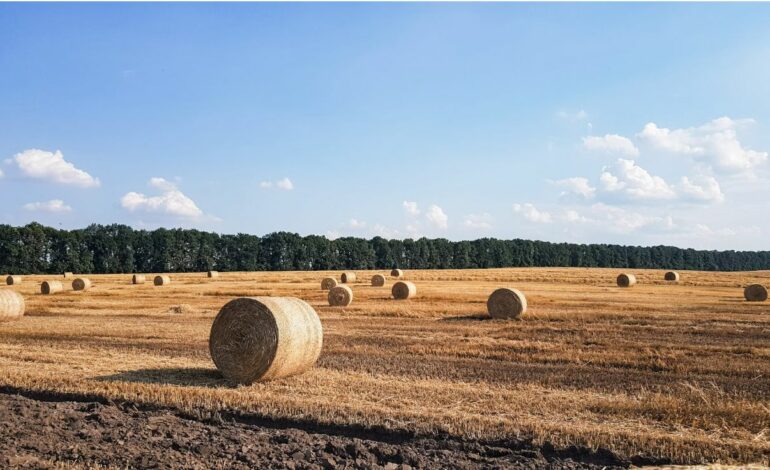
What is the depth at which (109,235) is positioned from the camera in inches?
3297

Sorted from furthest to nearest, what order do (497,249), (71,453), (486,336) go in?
(497,249) < (486,336) < (71,453)

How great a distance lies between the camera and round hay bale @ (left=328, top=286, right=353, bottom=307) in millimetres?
27312

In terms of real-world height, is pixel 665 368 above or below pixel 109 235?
below

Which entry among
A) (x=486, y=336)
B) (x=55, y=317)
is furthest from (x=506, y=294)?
(x=55, y=317)

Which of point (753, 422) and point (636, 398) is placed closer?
point (753, 422)

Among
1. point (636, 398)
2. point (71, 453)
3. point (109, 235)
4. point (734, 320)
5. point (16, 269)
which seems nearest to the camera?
point (71, 453)

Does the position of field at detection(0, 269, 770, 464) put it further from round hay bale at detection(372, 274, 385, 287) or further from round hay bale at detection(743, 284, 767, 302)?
round hay bale at detection(372, 274, 385, 287)

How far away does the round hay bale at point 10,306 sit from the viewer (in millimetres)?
21641

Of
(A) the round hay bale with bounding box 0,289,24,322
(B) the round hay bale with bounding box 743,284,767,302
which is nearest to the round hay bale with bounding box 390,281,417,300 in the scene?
(A) the round hay bale with bounding box 0,289,24,322

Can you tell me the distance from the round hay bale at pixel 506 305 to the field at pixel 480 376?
530 mm

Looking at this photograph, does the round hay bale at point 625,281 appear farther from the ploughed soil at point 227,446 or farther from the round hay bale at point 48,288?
the ploughed soil at point 227,446

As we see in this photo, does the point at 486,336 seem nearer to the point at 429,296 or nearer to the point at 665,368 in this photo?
the point at 665,368

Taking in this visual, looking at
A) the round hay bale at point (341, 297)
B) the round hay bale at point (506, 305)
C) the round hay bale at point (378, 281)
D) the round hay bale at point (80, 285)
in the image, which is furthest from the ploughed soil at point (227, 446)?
the round hay bale at point (80, 285)

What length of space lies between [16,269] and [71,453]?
254 ft
